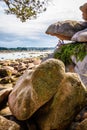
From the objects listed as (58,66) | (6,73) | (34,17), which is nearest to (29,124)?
(58,66)

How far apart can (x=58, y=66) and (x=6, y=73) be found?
576 inches

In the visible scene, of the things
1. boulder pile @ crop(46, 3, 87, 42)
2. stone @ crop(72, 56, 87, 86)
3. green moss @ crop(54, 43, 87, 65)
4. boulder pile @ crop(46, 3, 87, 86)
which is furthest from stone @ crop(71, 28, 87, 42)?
stone @ crop(72, 56, 87, 86)

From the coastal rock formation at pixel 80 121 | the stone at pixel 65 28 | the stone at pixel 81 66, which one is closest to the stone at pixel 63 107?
the coastal rock formation at pixel 80 121

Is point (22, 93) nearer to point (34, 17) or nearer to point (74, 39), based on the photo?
point (74, 39)

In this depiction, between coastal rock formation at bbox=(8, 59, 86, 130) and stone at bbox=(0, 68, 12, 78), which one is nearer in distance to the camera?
coastal rock formation at bbox=(8, 59, 86, 130)

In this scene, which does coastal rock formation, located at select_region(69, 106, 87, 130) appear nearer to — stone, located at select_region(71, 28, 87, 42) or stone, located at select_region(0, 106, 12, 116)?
stone, located at select_region(0, 106, 12, 116)

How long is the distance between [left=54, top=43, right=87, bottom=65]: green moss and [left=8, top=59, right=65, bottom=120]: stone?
6.63 meters

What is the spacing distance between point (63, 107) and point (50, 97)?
458mm

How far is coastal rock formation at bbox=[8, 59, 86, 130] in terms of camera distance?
719 centimetres

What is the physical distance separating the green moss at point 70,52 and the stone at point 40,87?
663 centimetres

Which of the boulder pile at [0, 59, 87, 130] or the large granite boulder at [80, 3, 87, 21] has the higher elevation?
the large granite boulder at [80, 3, 87, 21]

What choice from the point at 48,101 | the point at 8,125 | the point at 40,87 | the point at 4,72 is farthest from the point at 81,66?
the point at 4,72

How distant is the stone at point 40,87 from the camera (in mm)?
7160

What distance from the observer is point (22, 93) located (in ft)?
25.1
